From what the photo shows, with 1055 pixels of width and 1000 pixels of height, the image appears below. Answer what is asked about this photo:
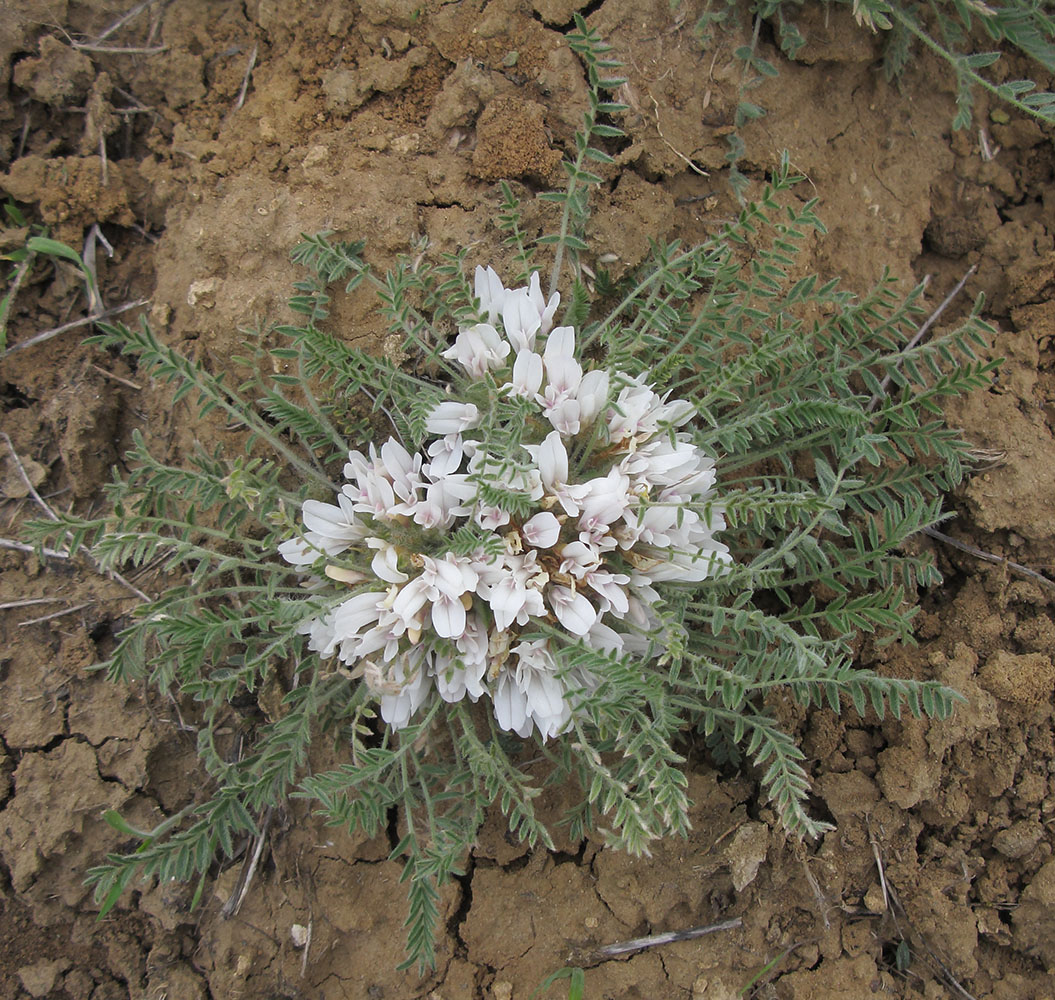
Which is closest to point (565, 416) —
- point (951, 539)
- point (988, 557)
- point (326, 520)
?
point (326, 520)

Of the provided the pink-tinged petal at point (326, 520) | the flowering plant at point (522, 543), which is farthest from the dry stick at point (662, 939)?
the pink-tinged petal at point (326, 520)

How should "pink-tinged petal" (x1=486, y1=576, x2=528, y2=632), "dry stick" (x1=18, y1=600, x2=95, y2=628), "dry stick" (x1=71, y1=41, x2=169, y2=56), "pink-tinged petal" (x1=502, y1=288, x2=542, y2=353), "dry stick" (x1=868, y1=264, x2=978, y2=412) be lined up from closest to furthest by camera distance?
1. "pink-tinged petal" (x1=486, y1=576, x2=528, y2=632)
2. "pink-tinged petal" (x1=502, y1=288, x2=542, y2=353)
3. "dry stick" (x1=18, y1=600, x2=95, y2=628)
4. "dry stick" (x1=868, y1=264, x2=978, y2=412)
5. "dry stick" (x1=71, y1=41, x2=169, y2=56)

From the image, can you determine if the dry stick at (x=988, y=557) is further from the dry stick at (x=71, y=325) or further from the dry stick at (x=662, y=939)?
the dry stick at (x=71, y=325)

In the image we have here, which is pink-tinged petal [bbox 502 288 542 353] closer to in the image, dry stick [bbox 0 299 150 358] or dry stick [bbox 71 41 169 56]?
dry stick [bbox 0 299 150 358]

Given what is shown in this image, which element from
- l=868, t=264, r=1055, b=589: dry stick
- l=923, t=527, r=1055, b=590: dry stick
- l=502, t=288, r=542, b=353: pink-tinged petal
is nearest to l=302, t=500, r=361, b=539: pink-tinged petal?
l=502, t=288, r=542, b=353: pink-tinged petal

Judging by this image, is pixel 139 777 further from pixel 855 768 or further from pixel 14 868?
pixel 855 768

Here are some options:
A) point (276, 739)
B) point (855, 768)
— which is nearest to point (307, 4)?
point (276, 739)

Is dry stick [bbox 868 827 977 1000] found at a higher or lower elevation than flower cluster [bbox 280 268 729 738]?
lower
